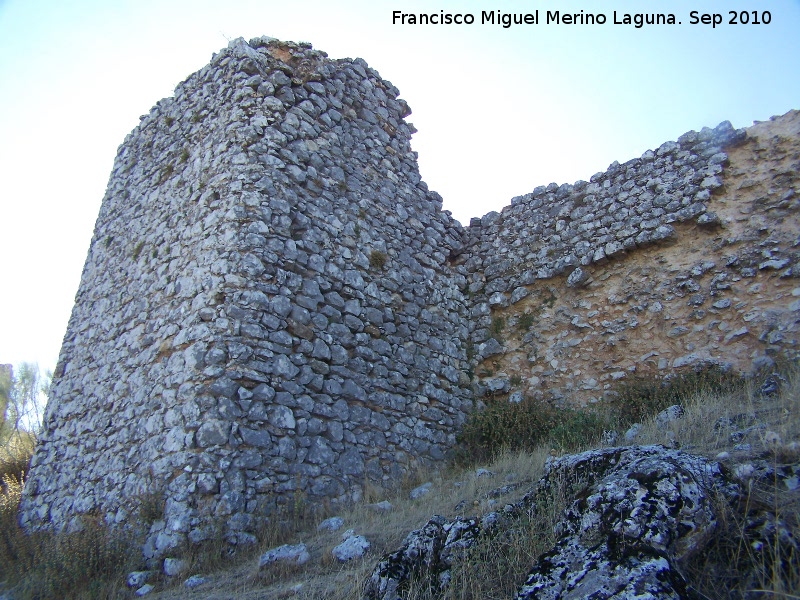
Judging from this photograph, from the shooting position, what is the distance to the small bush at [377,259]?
752cm

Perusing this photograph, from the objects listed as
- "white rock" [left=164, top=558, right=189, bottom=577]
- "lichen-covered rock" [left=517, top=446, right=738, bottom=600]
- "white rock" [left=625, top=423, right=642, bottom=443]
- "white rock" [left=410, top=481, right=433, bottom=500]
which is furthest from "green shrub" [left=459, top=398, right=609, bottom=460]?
"white rock" [left=164, top=558, right=189, bottom=577]

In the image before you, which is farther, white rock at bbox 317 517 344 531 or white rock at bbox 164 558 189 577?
white rock at bbox 317 517 344 531

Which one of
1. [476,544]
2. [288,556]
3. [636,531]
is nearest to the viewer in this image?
[636,531]

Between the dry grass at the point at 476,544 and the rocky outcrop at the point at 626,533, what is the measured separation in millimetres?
71

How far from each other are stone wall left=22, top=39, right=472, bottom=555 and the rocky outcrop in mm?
2239

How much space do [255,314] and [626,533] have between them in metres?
4.08

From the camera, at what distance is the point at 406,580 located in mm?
3338

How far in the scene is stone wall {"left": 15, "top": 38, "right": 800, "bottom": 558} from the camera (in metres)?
5.71

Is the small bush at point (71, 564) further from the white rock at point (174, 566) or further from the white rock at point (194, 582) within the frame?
the white rock at point (194, 582)

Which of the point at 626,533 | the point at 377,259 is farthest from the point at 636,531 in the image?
the point at 377,259

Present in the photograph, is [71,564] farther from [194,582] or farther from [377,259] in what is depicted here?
[377,259]

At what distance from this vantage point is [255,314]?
19.4ft

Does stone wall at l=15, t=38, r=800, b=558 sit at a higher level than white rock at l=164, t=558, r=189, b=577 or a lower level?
higher

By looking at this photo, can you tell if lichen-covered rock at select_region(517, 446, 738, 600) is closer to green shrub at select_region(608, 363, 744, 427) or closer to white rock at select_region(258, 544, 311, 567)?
white rock at select_region(258, 544, 311, 567)
